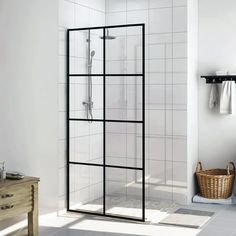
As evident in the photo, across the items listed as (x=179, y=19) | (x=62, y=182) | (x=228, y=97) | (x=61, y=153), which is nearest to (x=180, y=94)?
(x=228, y=97)

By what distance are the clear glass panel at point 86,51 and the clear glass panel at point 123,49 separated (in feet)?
0.42

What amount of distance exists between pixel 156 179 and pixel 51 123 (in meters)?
1.53

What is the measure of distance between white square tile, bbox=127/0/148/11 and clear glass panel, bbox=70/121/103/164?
1.54 metres

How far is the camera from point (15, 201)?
13.3 ft

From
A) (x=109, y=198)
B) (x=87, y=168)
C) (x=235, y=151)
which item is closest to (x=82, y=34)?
(x=87, y=168)

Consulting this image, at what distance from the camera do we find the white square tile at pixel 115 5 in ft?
18.9

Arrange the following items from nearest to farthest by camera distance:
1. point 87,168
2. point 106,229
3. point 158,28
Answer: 1. point 106,229
2. point 87,168
3. point 158,28

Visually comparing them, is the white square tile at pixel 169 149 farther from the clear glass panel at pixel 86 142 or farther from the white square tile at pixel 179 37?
the white square tile at pixel 179 37

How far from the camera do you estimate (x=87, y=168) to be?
5133 mm

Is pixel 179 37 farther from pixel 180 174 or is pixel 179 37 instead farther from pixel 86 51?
pixel 180 174

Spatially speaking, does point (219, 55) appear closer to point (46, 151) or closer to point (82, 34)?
point (82, 34)

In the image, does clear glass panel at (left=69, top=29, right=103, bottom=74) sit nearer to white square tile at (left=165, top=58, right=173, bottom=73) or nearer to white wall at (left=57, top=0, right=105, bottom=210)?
white wall at (left=57, top=0, right=105, bottom=210)

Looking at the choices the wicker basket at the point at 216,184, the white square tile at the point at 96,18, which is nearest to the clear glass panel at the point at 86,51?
the white square tile at the point at 96,18

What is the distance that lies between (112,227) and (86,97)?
57.6 inches
